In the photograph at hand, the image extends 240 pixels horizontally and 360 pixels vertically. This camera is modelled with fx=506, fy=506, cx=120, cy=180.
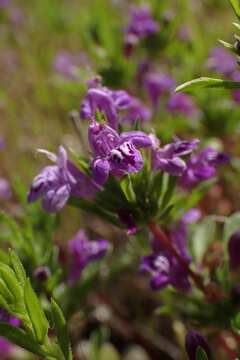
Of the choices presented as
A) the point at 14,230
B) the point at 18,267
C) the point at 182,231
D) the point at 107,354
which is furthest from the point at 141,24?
the point at 18,267

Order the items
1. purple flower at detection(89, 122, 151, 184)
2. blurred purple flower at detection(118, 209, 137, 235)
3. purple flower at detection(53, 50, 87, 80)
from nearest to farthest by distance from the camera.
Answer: purple flower at detection(89, 122, 151, 184) → blurred purple flower at detection(118, 209, 137, 235) → purple flower at detection(53, 50, 87, 80)

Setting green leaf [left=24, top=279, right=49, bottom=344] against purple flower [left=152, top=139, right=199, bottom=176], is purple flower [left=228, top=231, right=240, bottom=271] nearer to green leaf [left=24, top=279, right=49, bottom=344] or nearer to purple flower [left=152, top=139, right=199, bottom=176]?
purple flower [left=152, top=139, right=199, bottom=176]

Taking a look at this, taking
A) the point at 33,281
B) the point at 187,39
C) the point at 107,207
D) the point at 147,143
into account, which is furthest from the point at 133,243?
the point at 187,39

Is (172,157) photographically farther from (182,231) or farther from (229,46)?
(182,231)

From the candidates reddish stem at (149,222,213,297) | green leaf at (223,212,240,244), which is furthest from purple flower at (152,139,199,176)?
green leaf at (223,212,240,244)

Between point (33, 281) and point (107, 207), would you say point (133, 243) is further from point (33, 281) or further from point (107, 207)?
point (107, 207)
